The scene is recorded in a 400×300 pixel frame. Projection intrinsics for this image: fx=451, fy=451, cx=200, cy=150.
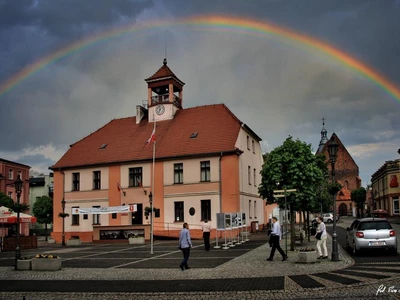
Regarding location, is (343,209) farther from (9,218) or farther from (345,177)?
(9,218)

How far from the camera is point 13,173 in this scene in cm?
7162

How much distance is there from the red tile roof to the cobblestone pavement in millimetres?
23071

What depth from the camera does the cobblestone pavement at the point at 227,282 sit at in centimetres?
1227

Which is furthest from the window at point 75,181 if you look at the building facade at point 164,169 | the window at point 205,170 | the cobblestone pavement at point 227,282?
the cobblestone pavement at point 227,282

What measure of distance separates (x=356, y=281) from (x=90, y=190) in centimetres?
3673

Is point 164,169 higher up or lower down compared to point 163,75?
lower down

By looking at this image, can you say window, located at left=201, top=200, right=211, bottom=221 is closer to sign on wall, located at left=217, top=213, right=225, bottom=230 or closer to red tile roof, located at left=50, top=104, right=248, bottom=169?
red tile roof, located at left=50, top=104, right=248, bottom=169

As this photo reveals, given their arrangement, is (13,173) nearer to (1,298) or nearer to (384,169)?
(384,169)

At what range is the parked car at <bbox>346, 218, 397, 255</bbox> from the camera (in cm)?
2023

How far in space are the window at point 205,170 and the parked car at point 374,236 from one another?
21.3m

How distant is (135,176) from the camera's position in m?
44.6

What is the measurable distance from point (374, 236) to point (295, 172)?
228 inches

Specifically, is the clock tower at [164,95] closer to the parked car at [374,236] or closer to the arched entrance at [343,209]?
Answer: the parked car at [374,236]

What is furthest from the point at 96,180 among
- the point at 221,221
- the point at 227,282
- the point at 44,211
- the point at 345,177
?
the point at 345,177
